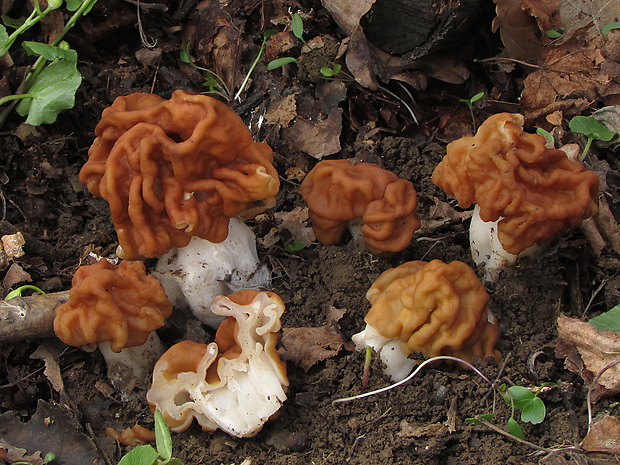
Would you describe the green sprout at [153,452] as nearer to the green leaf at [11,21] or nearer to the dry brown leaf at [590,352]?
the dry brown leaf at [590,352]

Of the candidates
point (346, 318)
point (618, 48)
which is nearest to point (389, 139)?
point (346, 318)

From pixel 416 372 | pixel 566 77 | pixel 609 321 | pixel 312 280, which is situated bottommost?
pixel 312 280

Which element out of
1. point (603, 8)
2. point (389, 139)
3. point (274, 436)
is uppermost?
point (603, 8)

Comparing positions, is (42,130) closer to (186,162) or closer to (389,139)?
(186,162)

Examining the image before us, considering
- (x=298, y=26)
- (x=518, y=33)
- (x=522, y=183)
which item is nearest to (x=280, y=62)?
(x=298, y=26)

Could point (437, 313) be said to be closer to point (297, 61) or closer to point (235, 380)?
point (235, 380)

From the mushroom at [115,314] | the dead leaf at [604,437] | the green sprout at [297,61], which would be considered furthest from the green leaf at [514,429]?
the green sprout at [297,61]
